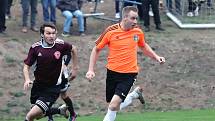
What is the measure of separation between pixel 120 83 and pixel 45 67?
1382mm

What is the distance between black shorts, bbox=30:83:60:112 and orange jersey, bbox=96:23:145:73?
3.66 feet

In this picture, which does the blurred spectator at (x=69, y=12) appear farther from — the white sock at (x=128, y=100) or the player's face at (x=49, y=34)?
the player's face at (x=49, y=34)

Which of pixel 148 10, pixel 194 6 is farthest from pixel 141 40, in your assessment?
pixel 194 6

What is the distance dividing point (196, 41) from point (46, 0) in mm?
4881

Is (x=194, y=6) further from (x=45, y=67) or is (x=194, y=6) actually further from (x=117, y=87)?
(x=45, y=67)

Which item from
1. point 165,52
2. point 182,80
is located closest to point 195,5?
point 165,52

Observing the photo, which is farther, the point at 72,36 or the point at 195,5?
the point at 195,5

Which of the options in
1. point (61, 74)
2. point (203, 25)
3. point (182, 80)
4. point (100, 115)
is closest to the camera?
point (61, 74)

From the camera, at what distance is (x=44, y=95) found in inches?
470

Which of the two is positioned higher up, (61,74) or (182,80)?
(61,74)

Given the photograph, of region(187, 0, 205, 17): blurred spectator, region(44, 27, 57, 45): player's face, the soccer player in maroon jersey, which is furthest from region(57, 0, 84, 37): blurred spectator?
region(44, 27, 57, 45): player's face

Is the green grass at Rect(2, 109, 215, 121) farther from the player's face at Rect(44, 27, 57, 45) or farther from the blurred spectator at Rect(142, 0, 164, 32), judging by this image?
the blurred spectator at Rect(142, 0, 164, 32)

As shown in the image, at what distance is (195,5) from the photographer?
2238 cm

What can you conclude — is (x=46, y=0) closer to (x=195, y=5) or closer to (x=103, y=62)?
(x=103, y=62)
